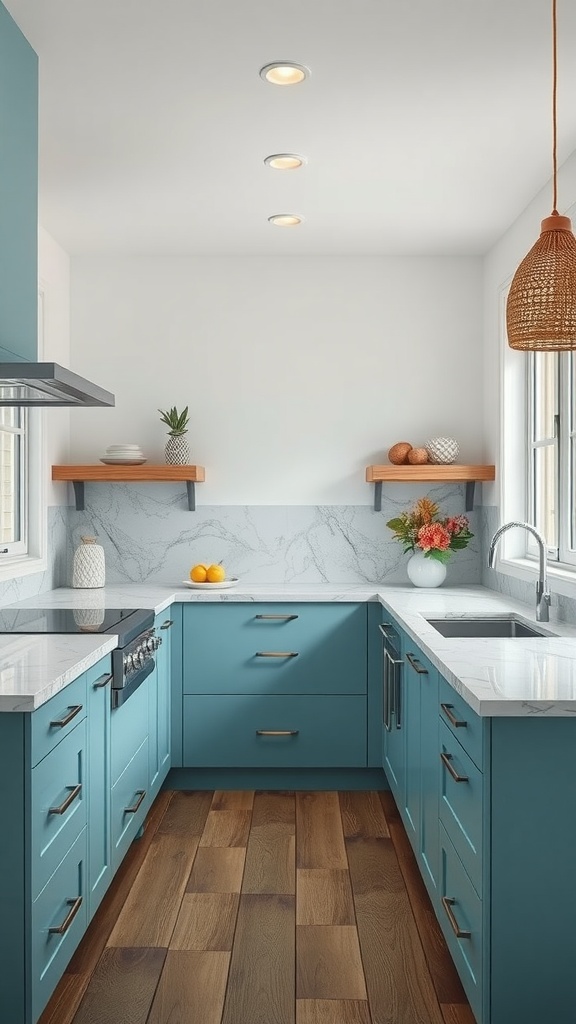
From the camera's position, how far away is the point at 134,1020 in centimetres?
225

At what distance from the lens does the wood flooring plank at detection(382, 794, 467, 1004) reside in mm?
2402

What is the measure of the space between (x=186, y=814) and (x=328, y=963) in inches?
52.7

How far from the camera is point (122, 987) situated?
2406 millimetres

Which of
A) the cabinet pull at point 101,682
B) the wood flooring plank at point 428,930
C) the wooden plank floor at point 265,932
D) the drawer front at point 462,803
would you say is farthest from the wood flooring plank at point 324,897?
the cabinet pull at point 101,682

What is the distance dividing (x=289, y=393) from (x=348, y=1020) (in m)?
3.04

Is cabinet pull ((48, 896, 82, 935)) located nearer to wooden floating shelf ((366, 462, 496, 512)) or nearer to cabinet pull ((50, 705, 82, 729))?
cabinet pull ((50, 705, 82, 729))

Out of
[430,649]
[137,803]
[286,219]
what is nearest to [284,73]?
[286,219]

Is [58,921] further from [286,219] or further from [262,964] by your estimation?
[286,219]

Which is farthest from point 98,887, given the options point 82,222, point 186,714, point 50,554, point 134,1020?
point 82,222

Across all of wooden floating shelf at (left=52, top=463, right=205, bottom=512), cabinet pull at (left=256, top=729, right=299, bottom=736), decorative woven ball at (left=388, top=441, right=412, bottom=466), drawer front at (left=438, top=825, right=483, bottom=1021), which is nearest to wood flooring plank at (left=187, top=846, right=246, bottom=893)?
cabinet pull at (left=256, top=729, right=299, bottom=736)

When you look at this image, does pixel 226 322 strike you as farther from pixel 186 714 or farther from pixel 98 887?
pixel 98 887

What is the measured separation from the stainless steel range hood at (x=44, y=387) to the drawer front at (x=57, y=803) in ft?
3.04

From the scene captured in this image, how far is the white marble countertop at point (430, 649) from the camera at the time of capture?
6.49 ft

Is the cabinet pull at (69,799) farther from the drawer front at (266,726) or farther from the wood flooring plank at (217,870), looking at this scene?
the drawer front at (266,726)
